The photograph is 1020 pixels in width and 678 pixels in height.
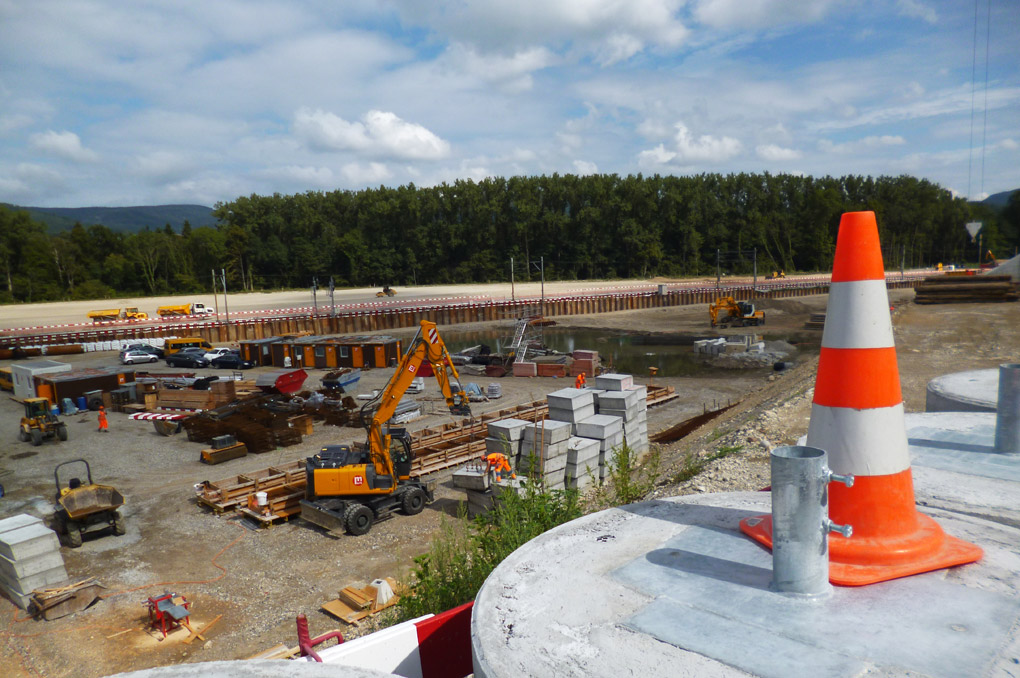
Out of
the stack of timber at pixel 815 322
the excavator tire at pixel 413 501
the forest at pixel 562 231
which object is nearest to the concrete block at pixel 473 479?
the excavator tire at pixel 413 501

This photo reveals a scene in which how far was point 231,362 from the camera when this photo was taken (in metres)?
37.3

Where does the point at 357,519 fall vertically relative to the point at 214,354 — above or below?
below

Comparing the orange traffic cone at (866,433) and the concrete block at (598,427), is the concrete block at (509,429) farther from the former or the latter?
the orange traffic cone at (866,433)

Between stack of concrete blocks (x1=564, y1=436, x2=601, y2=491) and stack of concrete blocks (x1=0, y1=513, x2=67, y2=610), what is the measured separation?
10081 mm

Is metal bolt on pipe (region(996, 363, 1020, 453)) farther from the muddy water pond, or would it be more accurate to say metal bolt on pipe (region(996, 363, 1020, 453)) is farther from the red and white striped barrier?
the muddy water pond

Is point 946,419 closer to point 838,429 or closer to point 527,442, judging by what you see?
point 838,429

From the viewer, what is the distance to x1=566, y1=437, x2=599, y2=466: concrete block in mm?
14117

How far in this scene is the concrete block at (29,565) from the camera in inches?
435

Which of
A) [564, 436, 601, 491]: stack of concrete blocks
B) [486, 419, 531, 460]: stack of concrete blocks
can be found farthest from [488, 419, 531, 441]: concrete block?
[564, 436, 601, 491]: stack of concrete blocks

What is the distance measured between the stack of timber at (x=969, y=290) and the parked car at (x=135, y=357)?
176 ft

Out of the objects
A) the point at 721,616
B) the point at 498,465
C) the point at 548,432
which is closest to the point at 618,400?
the point at 548,432

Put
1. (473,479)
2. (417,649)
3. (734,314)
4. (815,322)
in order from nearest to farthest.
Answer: (417,649)
(473,479)
(815,322)
(734,314)

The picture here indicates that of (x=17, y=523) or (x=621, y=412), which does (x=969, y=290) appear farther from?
(x=17, y=523)

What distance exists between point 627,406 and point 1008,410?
10.5m
